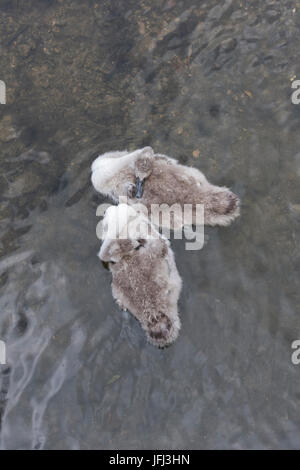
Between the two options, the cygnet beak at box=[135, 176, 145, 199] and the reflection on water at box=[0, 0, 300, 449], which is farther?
the cygnet beak at box=[135, 176, 145, 199]

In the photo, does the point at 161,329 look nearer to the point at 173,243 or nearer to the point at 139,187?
the point at 173,243

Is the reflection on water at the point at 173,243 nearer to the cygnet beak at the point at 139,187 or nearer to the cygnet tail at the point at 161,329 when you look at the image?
Answer: the cygnet tail at the point at 161,329

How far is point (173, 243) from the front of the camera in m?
6.03

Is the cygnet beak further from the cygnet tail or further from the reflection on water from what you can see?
the cygnet tail

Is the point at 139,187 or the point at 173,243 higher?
the point at 139,187

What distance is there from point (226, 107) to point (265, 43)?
5.60 ft

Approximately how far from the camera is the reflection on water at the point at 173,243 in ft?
16.3

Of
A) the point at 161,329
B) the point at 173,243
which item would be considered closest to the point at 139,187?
the point at 173,243

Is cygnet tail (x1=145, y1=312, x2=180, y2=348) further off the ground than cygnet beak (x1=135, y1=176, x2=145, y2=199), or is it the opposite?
cygnet beak (x1=135, y1=176, x2=145, y2=199)

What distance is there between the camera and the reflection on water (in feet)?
16.3

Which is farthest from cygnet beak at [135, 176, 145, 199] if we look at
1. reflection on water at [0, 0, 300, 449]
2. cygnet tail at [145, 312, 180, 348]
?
cygnet tail at [145, 312, 180, 348]

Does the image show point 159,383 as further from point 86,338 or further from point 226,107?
point 226,107

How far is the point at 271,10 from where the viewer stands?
7.89m
